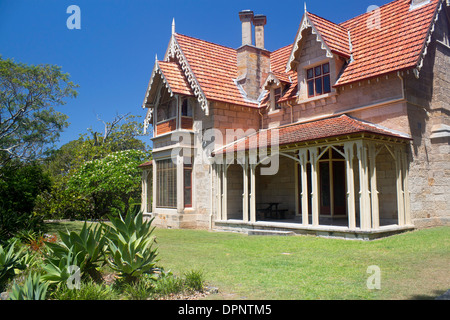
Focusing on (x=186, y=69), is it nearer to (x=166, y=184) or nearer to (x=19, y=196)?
(x=166, y=184)

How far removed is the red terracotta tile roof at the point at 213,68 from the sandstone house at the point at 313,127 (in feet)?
0.27

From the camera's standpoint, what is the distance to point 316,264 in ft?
28.6

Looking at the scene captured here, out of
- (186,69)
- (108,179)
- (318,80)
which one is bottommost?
(108,179)

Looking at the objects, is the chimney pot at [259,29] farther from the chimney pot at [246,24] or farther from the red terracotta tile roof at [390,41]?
the red terracotta tile roof at [390,41]

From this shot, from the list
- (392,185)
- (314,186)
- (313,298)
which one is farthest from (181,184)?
(313,298)

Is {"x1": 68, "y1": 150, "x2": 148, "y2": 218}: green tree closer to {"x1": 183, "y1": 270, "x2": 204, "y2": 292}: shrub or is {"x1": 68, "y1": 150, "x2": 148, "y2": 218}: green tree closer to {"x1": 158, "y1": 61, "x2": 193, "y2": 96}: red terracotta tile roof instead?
{"x1": 158, "y1": 61, "x2": 193, "y2": 96}: red terracotta tile roof

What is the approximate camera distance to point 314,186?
531 inches

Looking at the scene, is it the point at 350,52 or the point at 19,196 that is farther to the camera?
the point at 350,52

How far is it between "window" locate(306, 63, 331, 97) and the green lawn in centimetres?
703

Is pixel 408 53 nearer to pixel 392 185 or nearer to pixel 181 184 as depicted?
pixel 392 185

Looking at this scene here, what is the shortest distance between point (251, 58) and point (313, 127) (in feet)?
24.1

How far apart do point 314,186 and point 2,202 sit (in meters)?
11.1

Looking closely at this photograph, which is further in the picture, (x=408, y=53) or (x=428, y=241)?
(x=408, y=53)

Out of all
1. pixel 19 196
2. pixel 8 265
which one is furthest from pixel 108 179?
pixel 8 265
